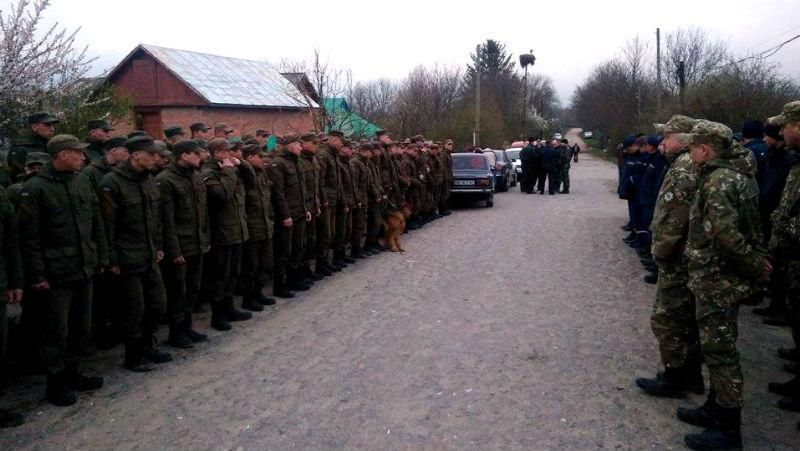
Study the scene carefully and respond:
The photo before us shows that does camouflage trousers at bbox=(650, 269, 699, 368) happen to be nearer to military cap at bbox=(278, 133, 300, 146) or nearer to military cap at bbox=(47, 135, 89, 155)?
military cap at bbox=(47, 135, 89, 155)

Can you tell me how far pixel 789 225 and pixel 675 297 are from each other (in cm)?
108

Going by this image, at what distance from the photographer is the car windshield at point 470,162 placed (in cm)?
1909

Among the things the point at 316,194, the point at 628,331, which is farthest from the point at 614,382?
the point at 316,194

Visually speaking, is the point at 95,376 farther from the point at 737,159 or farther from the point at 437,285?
the point at 737,159

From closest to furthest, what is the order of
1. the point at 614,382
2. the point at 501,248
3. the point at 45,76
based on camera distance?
1. the point at 614,382
2. the point at 45,76
3. the point at 501,248

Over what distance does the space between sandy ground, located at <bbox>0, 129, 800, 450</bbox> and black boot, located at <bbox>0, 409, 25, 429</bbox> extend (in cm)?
7

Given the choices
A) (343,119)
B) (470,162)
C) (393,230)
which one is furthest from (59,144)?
(343,119)

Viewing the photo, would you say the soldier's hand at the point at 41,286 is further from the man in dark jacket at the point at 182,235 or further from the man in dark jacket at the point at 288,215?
the man in dark jacket at the point at 288,215

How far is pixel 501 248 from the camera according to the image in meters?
11.7

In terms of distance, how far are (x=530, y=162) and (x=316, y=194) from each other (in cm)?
1509

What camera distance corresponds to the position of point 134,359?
230 inches

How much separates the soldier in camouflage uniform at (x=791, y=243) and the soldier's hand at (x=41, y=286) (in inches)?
221

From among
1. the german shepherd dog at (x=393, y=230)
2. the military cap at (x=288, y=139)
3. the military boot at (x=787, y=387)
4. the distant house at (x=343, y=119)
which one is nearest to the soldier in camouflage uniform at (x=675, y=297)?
the military boot at (x=787, y=387)

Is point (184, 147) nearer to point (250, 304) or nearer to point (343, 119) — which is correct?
point (250, 304)
